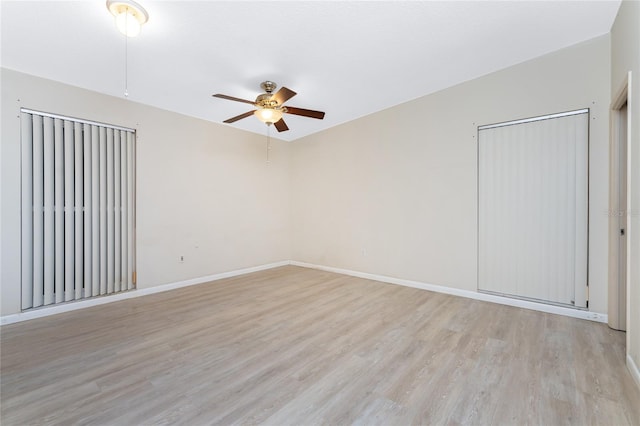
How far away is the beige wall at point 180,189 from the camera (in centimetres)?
299

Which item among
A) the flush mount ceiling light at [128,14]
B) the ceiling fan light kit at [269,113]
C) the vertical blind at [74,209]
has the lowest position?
the vertical blind at [74,209]

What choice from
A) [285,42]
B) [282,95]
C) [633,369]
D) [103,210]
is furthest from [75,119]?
[633,369]

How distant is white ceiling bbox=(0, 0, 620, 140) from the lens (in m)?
2.37

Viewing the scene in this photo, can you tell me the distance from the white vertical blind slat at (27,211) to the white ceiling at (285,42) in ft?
2.19

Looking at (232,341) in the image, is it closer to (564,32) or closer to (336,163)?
(336,163)

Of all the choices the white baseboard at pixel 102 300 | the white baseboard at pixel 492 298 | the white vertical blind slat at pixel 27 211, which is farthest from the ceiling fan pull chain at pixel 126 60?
the white baseboard at pixel 492 298

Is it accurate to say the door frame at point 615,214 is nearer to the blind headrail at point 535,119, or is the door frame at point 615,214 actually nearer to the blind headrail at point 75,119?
the blind headrail at point 535,119

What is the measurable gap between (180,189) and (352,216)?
296 cm

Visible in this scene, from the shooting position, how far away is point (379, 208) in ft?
15.7

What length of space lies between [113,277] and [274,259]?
2.80 meters

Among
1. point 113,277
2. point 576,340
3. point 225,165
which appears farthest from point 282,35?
point 576,340

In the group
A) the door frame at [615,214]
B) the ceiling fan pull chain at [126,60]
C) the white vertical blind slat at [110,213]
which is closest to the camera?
the ceiling fan pull chain at [126,60]

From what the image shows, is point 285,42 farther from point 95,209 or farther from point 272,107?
point 95,209

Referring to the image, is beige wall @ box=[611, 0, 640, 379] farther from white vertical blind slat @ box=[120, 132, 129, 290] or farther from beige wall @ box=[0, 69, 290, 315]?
white vertical blind slat @ box=[120, 132, 129, 290]
